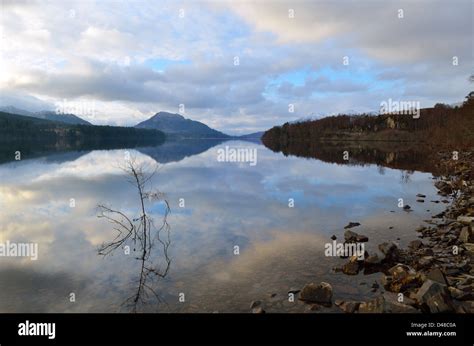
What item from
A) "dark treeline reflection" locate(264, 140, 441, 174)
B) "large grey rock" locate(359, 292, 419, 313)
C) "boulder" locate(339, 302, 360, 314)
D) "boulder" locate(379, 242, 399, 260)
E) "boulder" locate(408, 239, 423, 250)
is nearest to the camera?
"large grey rock" locate(359, 292, 419, 313)

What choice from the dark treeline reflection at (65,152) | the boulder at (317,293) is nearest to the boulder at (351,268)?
the boulder at (317,293)

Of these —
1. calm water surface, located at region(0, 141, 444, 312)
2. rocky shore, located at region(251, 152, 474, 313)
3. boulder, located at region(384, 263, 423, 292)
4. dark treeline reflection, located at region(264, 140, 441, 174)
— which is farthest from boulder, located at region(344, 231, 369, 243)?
dark treeline reflection, located at region(264, 140, 441, 174)

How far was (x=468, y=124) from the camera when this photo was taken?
174ft

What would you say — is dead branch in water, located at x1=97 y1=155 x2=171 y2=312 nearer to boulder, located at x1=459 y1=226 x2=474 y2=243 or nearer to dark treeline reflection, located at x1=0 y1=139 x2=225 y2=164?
boulder, located at x1=459 y1=226 x2=474 y2=243

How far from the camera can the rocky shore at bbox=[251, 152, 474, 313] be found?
30.1ft

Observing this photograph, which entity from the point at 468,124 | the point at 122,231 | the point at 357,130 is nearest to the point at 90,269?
the point at 122,231

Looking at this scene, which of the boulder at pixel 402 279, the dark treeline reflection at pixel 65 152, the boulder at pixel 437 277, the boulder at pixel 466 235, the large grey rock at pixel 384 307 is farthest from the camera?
the dark treeline reflection at pixel 65 152

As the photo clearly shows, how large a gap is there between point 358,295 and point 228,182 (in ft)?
92.9

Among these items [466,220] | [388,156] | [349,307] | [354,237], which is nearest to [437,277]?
[349,307]

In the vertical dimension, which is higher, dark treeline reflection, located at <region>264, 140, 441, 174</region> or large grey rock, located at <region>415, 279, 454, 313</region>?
dark treeline reflection, located at <region>264, 140, 441, 174</region>

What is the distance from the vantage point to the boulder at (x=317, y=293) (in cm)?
1009

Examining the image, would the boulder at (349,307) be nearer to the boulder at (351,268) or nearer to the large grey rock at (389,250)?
the boulder at (351,268)

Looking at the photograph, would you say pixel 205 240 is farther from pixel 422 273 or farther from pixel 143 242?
pixel 422 273
